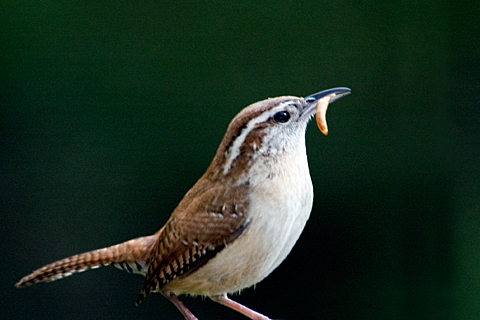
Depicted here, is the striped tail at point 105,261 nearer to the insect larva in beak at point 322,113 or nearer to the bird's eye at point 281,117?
the bird's eye at point 281,117

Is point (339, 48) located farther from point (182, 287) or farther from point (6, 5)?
point (182, 287)

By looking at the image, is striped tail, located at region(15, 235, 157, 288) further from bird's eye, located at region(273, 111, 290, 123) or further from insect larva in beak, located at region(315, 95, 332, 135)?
insect larva in beak, located at region(315, 95, 332, 135)

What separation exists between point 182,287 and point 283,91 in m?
1.80

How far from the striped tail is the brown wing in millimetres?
104

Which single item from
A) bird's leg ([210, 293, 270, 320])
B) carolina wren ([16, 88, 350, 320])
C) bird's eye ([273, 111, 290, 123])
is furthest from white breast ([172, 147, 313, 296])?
bird's leg ([210, 293, 270, 320])

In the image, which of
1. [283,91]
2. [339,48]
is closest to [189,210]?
[283,91]

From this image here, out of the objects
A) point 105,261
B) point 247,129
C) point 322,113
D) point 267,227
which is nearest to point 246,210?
point 267,227

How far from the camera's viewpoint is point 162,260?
7.99 feet

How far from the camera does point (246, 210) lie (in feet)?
7.60

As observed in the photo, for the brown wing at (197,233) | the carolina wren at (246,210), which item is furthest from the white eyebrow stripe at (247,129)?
the brown wing at (197,233)

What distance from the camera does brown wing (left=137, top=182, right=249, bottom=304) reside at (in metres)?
2.34

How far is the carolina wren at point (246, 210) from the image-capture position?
229 centimetres

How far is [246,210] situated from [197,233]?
0.63 feet

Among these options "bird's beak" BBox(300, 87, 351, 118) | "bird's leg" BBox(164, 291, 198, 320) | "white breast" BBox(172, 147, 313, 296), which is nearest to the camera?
"white breast" BBox(172, 147, 313, 296)
